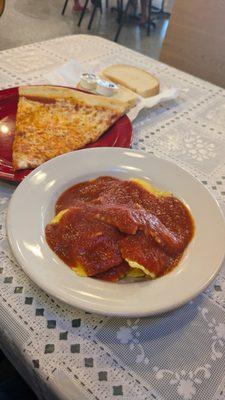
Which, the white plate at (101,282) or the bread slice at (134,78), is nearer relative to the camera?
the white plate at (101,282)

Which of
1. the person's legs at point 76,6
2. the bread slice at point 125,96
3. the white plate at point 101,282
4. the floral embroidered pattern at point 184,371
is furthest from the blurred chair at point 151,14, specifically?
the floral embroidered pattern at point 184,371

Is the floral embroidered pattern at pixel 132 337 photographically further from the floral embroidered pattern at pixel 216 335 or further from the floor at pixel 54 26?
the floor at pixel 54 26

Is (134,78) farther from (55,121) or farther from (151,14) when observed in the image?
(151,14)

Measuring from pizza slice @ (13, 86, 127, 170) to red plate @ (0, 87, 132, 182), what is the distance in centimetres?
2

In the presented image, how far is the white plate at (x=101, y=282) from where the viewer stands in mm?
589

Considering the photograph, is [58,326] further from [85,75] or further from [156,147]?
[85,75]

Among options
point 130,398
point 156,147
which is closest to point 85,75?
point 156,147

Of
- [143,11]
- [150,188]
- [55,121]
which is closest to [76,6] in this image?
[143,11]

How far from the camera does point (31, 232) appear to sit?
0.69 meters

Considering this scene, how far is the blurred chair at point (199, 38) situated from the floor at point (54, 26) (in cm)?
251

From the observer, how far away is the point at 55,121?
114 centimetres

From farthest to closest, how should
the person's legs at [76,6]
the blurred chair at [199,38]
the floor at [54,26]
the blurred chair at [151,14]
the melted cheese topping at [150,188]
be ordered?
the person's legs at [76,6], the blurred chair at [151,14], the floor at [54,26], the blurred chair at [199,38], the melted cheese topping at [150,188]

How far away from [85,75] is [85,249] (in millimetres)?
913

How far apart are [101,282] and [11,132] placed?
666mm
